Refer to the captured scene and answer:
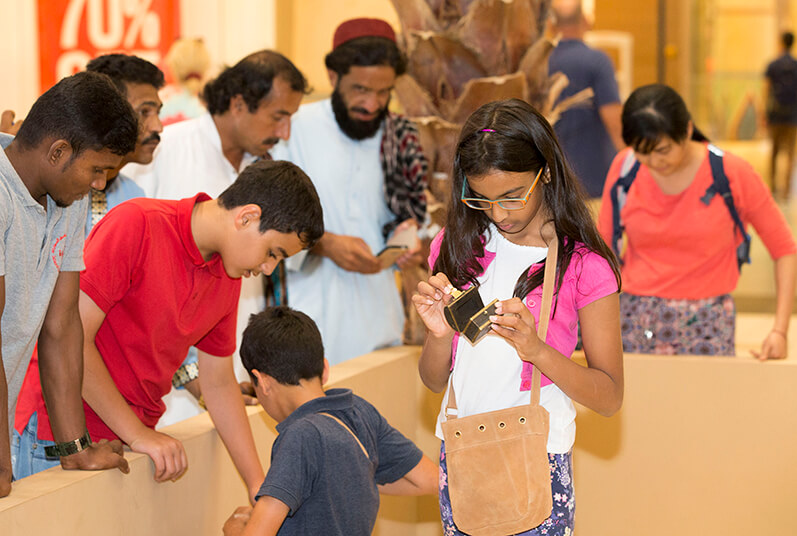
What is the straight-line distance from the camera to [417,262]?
388cm

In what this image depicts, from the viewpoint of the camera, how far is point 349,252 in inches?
135

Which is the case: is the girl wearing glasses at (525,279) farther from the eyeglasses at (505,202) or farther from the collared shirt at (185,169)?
the collared shirt at (185,169)

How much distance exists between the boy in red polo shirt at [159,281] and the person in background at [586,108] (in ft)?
9.19

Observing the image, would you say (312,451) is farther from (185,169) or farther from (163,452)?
(185,169)

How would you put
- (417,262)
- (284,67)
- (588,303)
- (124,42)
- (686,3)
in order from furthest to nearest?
(686,3) → (124,42) → (417,262) → (284,67) → (588,303)

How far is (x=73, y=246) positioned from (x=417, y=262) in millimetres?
1972

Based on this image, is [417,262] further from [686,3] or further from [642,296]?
[686,3]

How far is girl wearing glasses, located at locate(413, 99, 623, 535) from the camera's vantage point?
1.95 meters

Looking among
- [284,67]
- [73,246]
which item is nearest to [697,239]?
[284,67]

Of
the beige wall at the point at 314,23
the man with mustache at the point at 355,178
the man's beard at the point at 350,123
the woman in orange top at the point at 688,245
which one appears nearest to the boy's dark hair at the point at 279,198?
the man with mustache at the point at 355,178

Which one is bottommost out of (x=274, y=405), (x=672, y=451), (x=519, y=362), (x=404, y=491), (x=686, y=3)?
(x=672, y=451)

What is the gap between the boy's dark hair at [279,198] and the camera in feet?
7.56

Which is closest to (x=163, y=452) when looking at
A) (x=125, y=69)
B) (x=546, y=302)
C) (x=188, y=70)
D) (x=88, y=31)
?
(x=546, y=302)

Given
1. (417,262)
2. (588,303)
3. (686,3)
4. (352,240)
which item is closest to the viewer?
(588,303)
